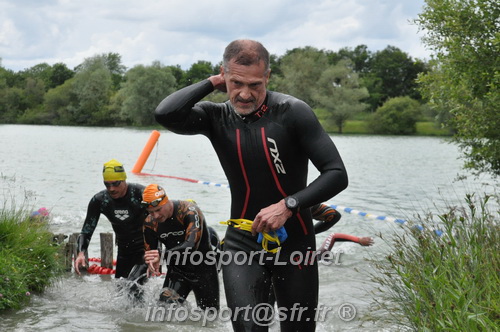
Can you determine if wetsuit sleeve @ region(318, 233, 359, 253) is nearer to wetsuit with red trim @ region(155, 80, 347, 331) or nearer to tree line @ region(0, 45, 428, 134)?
wetsuit with red trim @ region(155, 80, 347, 331)

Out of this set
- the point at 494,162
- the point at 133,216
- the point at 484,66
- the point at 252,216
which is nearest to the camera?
the point at 252,216

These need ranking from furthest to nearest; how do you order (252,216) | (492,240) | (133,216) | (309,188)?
1. (133,216)
2. (492,240)
3. (252,216)
4. (309,188)

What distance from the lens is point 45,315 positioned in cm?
802

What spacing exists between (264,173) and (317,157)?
39 cm

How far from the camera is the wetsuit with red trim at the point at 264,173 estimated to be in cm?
393

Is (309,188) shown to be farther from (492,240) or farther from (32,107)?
(32,107)

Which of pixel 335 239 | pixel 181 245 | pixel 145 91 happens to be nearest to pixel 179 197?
pixel 335 239

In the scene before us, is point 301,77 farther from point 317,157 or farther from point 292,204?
point 292,204

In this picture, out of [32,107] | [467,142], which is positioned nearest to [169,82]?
[32,107]

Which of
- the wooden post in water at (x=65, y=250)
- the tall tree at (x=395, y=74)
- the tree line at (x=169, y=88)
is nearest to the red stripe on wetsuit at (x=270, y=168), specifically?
the wooden post in water at (x=65, y=250)

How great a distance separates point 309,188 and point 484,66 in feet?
29.0

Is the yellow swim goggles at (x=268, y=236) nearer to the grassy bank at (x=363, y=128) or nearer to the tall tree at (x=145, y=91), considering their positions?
the tall tree at (x=145, y=91)

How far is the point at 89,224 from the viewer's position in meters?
8.81

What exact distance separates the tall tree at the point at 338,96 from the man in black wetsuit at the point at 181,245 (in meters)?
73.2
